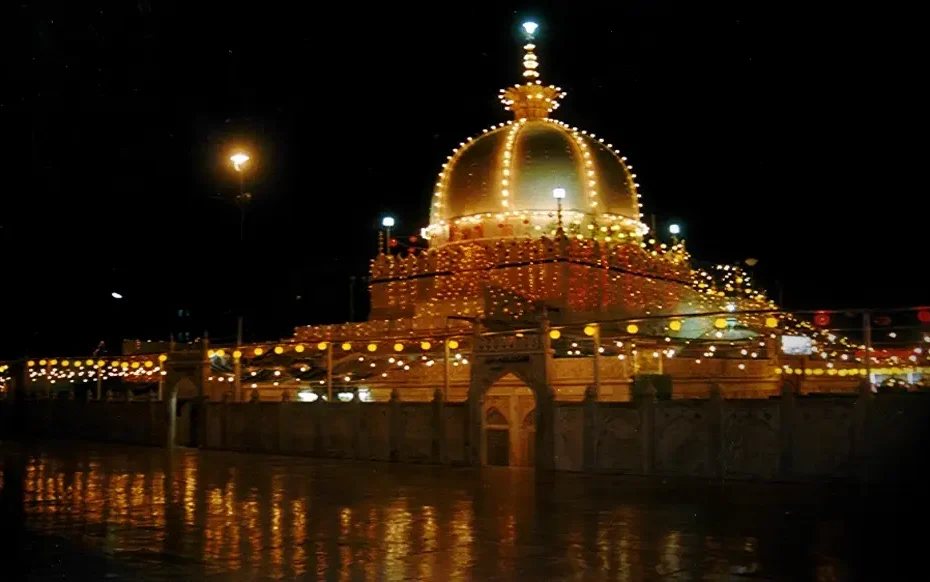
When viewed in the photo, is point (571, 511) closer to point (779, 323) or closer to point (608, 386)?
point (608, 386)

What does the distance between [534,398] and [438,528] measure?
10.3 m

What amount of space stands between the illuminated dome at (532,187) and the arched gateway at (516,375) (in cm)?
1361

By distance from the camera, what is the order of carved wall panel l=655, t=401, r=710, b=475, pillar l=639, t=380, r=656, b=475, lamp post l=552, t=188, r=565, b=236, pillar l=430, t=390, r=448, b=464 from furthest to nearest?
1. lamp post l=552, t=188, r=565, b=236
2. pillar l=430, t=390, r=448, b=464
3. pillar l=639, t=380, r=656, b=475
4. carved wall panel l=655, t=401, r=710, b=475

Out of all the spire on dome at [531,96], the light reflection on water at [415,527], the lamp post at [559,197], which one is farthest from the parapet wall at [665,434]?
the spire on dome at [531,96]

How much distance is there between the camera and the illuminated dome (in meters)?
37.8

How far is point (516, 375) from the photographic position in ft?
77.2

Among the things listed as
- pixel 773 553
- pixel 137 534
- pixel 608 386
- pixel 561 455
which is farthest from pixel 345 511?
pixel 608 386

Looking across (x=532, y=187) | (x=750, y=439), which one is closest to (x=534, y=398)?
(x=750, y=439)

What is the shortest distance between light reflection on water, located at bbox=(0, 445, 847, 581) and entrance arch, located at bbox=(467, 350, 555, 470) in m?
1.34

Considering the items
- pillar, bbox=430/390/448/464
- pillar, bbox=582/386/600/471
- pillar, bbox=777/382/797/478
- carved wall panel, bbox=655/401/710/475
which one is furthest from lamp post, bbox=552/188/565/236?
pillar, bbox=777/382/797/478

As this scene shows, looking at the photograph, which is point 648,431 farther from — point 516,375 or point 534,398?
point 516,375

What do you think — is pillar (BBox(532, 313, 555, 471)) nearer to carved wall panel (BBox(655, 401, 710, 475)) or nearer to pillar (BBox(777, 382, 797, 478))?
carved wall panel (BBox(655, 401, 710, 475))

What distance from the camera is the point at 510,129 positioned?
40094 millimetres

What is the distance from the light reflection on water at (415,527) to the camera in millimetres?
10734
